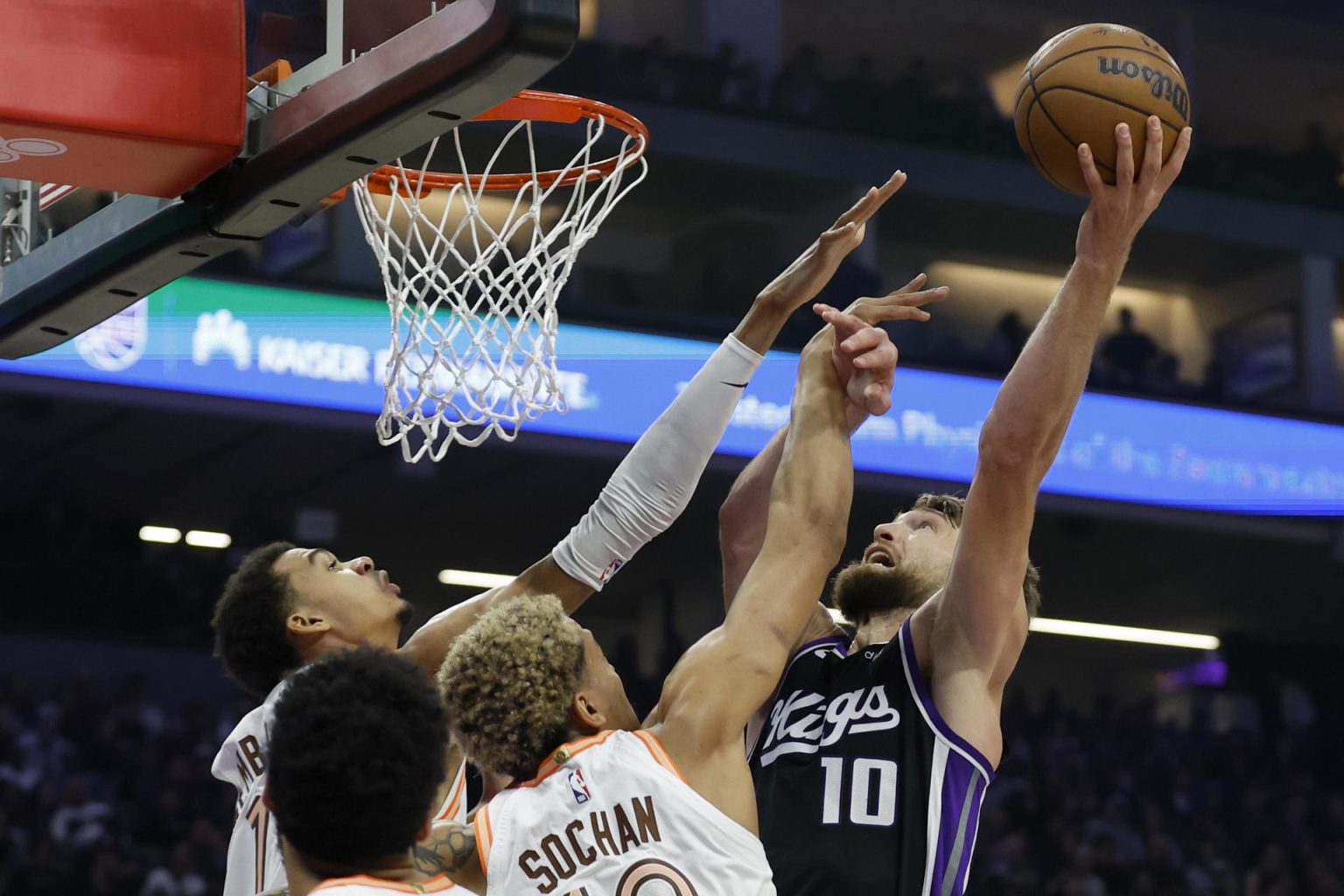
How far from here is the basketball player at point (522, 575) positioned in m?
3.14

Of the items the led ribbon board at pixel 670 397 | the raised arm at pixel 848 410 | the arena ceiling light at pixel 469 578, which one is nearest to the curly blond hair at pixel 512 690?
the raised arm at pixel 848 410

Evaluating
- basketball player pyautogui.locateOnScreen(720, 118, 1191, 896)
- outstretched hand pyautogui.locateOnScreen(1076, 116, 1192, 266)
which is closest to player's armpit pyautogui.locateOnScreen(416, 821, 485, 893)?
basketball player pyautogui.locateOnScreen(720, 118, 1191, 896)

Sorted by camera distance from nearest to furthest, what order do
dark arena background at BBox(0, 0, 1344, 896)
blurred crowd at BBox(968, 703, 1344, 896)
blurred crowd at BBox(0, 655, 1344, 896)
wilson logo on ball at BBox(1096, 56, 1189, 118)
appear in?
wilson logo on ball at BBox(1096, 56, 1189, 118) < blurred crowd at BBox(0, 655, 1344, 896) < dark arena background at BBox(0, 0, 1344, 896) < blurred crowd at BBox(968, 703, 1344, 896)

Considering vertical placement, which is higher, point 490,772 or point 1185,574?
point 490,772

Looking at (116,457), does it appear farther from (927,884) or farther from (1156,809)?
(927,884)

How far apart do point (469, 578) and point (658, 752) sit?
12847 millimetres

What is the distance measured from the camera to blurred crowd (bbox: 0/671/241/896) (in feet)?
29.0

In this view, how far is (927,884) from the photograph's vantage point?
2811 mm

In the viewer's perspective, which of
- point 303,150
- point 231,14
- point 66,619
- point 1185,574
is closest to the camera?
point 303,150

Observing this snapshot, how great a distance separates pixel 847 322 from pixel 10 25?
142 cm

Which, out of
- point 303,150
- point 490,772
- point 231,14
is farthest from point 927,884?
point 231,14

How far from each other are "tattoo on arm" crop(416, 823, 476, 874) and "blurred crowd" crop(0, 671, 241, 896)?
6806mm

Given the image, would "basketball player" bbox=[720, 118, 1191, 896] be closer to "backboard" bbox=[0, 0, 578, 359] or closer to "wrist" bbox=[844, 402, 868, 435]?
"wrist" bbox=[844, 402, 868, 435]

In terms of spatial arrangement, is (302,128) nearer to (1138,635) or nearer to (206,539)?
(206,539)
